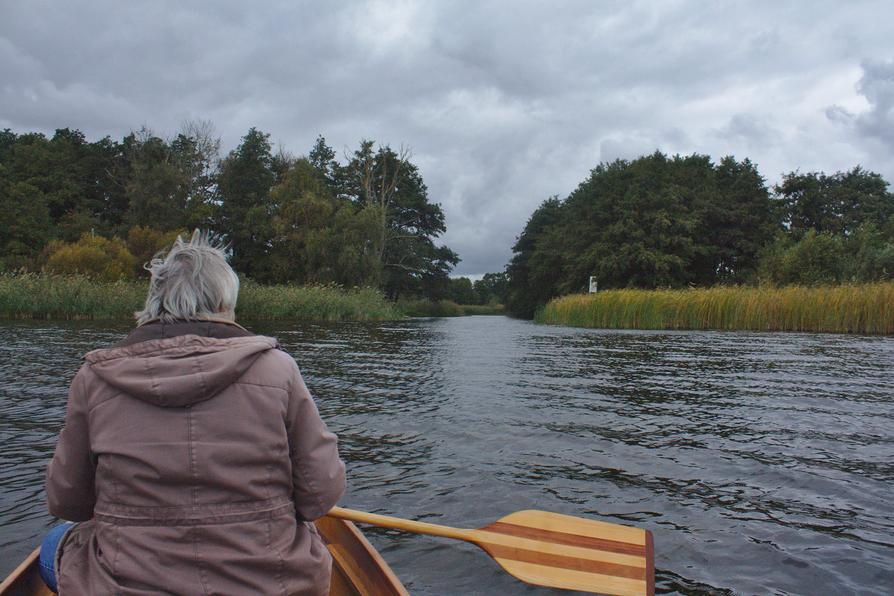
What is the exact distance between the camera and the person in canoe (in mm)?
1666

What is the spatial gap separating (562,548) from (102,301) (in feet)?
78.5

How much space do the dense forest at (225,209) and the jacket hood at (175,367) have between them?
1275 inches

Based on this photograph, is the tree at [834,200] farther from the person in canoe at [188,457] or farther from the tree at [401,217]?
the person in canoe at [188,457]

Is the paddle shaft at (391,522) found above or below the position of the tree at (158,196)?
below

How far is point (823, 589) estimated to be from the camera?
3117mm

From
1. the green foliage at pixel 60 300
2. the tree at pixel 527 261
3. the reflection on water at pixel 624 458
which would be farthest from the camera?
the tree at pixel 527 261

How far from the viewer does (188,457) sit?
5.49 ft

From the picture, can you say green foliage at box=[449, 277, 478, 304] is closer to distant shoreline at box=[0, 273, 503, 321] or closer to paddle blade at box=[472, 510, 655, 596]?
distant shoreline at box=[0, 273, 503, 321]

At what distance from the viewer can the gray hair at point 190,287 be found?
1.85 meters

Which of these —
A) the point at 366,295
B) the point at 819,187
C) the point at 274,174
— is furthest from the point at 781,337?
the point at 274,174

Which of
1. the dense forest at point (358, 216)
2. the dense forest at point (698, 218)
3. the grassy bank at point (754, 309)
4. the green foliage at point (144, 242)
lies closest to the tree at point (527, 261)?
the dense forest at point (358, 216)

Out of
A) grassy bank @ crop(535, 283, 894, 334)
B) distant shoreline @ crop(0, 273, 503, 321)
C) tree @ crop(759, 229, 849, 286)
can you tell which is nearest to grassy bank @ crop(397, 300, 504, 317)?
distant shoreline @ crop(0, 273, 503, 321)

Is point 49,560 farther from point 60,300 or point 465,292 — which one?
point 465,292

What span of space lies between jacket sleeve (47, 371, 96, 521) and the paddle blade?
1637 millimetres
